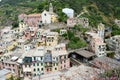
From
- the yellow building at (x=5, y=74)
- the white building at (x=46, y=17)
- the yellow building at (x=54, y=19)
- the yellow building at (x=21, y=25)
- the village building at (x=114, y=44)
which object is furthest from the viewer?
the yellow building at (x=54, y=19)

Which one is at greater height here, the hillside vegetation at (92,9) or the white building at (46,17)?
the white building at (46,17)

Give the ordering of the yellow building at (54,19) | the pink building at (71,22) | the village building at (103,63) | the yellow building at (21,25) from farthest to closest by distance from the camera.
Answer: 1. the yellow building at (54,19)
2. the yellow building at (21,25)
3. the pink building at (71,22)
4. the village building at (103,63)

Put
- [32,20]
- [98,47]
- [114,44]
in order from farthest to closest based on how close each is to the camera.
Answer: [32,20]
[114,44]
[98,47]

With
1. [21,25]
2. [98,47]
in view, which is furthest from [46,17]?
[98,47]

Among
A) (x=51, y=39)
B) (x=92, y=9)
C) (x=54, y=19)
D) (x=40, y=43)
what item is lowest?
(x=40, y=43)

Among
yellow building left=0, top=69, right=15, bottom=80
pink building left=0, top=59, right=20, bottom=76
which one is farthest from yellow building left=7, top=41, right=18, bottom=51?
yellow building left=0, top=69, right=15, bottom=80

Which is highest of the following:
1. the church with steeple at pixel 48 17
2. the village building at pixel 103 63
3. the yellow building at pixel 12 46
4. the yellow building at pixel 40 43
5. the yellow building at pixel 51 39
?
the church with steeple at pixel 48 17

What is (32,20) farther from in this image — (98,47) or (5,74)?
(5,74)

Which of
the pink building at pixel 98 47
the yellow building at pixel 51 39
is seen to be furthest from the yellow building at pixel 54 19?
the pink building at pixel 98 47

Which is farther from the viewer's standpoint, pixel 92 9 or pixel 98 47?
pixel 92 9

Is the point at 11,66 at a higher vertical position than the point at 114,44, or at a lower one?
lower

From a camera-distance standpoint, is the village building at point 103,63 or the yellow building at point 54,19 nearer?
the village building at point 103,63

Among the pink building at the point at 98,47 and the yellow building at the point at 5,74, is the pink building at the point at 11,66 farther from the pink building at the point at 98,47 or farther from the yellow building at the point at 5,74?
the pink building at the point at 98,47
